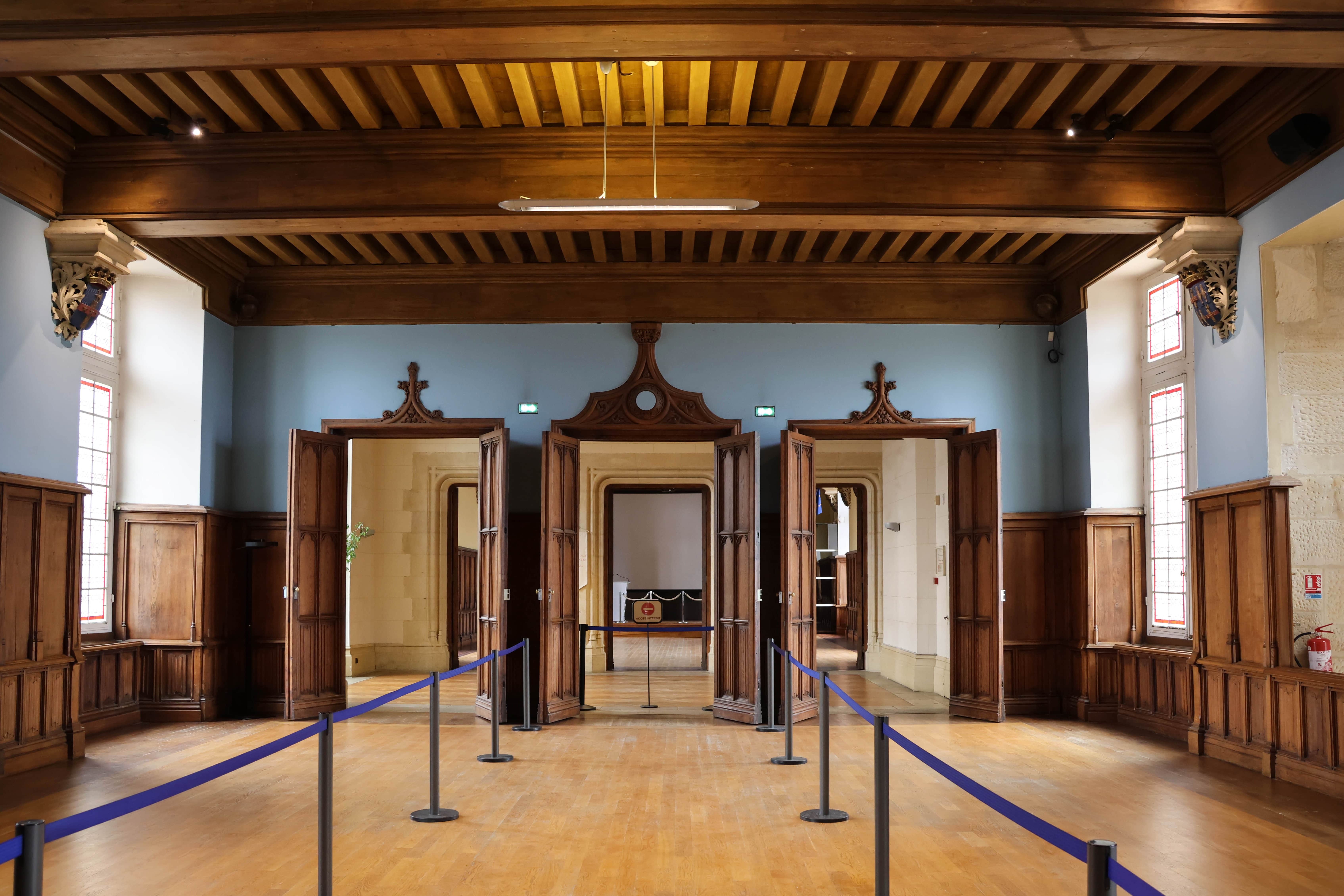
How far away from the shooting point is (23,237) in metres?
6.92

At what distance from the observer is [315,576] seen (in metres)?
9.20

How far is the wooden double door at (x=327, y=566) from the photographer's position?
889 centimetres

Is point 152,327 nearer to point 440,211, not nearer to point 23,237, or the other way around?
point 23,237

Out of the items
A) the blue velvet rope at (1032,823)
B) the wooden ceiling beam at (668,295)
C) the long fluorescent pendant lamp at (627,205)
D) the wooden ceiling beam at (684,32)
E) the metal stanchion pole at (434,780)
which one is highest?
the wooden ceiling beam at (684,32)

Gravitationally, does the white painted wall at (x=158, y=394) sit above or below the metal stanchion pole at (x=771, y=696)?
above

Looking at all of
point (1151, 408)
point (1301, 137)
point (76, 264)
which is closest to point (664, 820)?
point (1301, 137)

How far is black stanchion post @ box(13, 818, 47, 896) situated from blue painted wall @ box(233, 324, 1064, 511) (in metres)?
7.26

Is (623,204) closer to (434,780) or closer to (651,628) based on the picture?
(434,780)

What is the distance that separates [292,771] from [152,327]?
4.39 meters

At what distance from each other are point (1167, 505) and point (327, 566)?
23.9ft

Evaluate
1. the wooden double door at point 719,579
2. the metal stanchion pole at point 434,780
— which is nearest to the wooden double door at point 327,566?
the wooden double door at point 719,579

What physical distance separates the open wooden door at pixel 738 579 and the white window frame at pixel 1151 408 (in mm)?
3314

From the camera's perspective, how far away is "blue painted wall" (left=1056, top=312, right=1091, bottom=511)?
29.6ft

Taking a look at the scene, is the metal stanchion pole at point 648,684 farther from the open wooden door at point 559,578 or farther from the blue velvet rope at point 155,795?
the blue velvet rope at point 155,795
